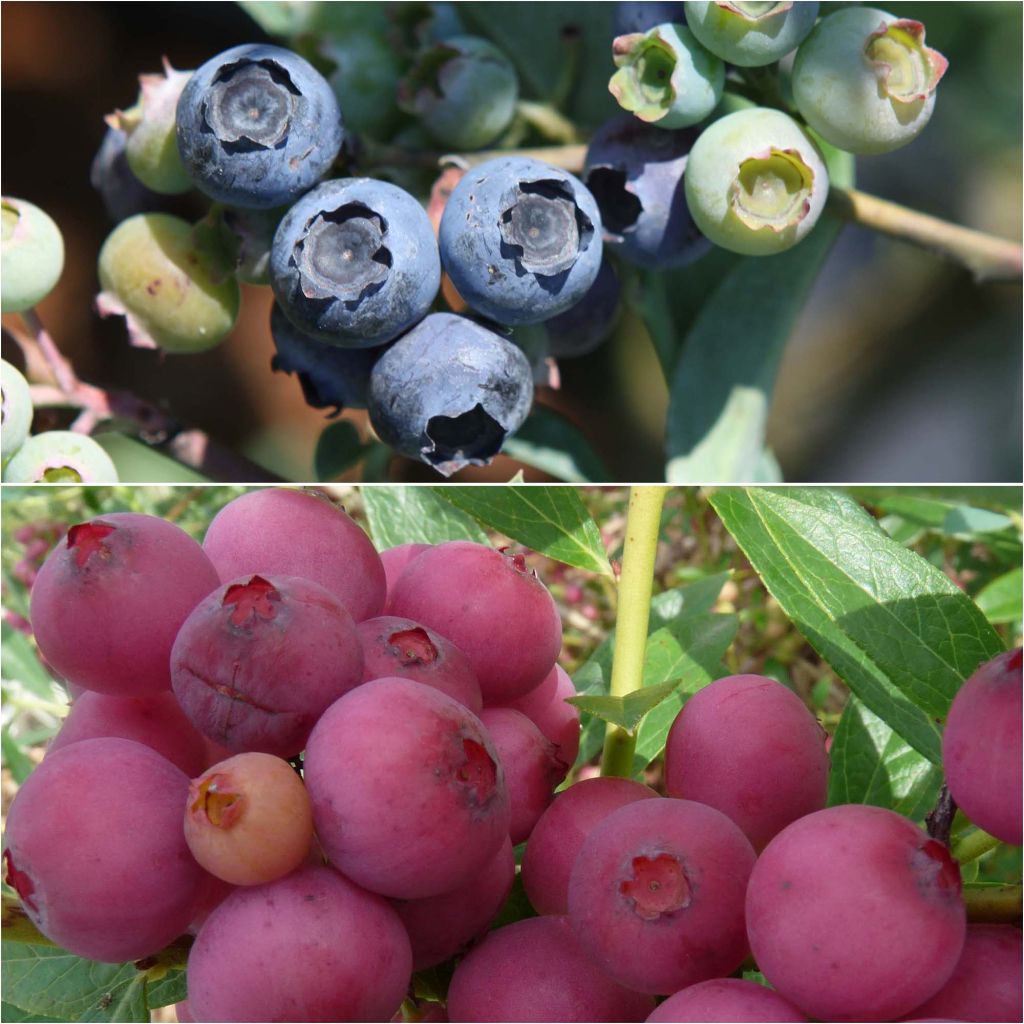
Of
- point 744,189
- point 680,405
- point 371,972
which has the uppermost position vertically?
point 744,189

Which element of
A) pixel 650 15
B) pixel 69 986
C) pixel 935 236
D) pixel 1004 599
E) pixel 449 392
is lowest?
pixel 69 986

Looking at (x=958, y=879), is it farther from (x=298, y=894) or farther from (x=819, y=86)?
(x=819, y=86)

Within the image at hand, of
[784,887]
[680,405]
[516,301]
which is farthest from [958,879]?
[680,405]

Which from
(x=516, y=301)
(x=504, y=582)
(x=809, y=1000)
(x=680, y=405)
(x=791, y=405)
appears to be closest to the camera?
(x=809, y=1000)

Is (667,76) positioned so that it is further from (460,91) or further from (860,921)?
(860,921)

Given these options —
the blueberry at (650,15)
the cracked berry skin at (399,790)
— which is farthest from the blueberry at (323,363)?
the cracked berry skin at (399,790)

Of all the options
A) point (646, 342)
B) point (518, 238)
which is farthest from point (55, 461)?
point (646, 342)
